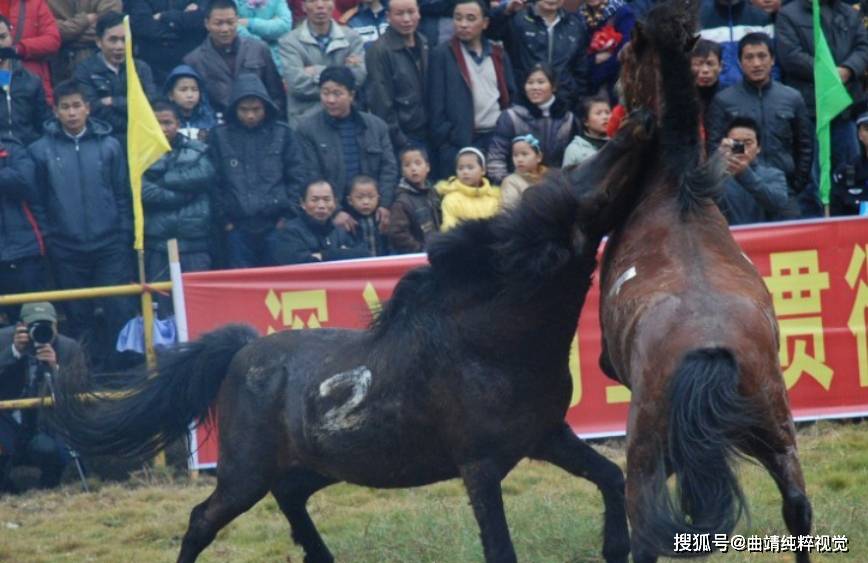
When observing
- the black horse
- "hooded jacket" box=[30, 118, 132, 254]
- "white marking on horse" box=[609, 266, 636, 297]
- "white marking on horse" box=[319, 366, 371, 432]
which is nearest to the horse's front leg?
the black horse

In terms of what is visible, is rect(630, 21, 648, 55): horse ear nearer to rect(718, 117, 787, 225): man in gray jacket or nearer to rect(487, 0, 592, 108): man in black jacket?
rect(718, 117, 787, 225): man in gray jacket

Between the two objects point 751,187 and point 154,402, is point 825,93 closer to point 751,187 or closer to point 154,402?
point 751,187

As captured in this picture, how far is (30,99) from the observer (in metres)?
11.3

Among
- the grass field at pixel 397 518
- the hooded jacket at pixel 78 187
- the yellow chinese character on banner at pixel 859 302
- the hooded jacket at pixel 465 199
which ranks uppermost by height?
the hooded jacket at pixel 78 187

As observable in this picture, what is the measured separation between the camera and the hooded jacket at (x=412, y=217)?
10898 millimetres

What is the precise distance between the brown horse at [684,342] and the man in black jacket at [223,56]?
530 cm

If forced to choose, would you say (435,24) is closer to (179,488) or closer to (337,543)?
(179,488)

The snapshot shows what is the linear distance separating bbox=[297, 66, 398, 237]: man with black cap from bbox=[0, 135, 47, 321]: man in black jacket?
199 cm

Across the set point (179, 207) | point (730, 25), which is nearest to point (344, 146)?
point (179, 207)

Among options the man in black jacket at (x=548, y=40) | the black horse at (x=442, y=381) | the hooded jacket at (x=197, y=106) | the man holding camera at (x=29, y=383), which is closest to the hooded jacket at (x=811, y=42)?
the man in black jacket at (x=548, y=40)

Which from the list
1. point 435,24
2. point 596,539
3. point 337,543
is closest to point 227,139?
point 435,24

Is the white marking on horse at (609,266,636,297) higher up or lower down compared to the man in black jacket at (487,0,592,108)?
lower down

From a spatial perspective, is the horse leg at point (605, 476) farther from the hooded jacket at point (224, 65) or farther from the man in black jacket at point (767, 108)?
the hooded jacket at point (224, 65)

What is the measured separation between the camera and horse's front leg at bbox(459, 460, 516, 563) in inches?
274
